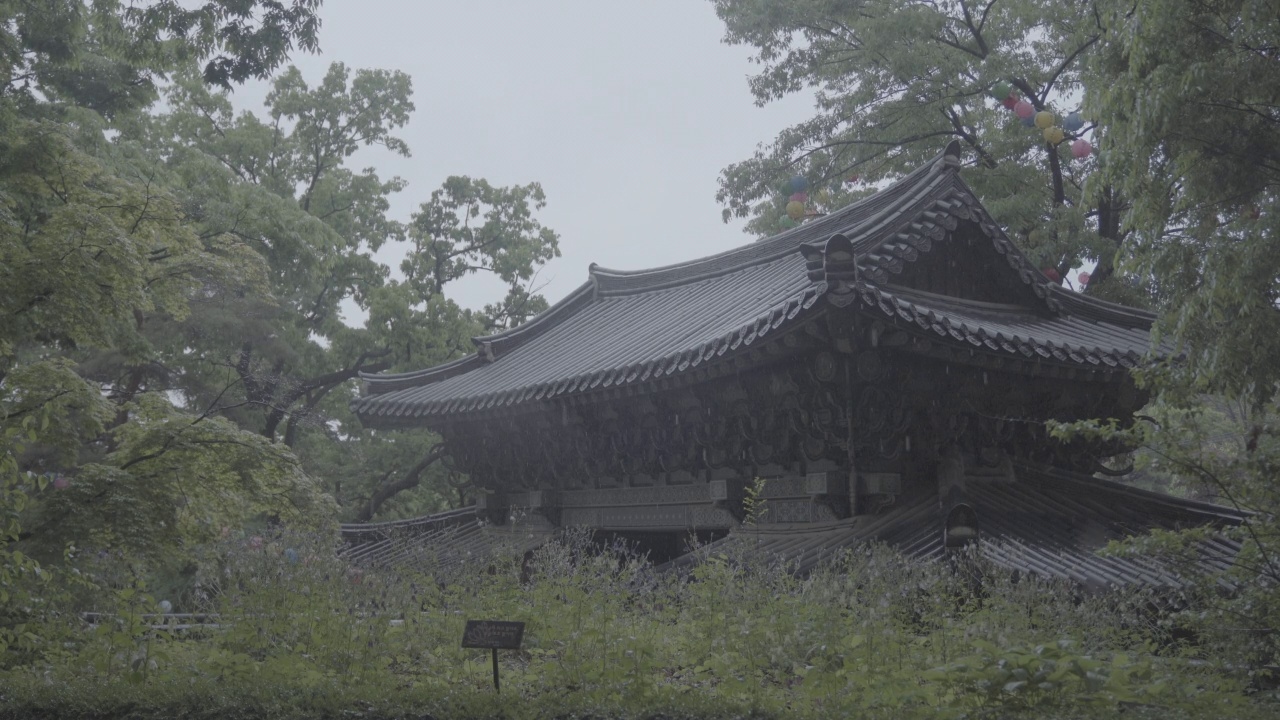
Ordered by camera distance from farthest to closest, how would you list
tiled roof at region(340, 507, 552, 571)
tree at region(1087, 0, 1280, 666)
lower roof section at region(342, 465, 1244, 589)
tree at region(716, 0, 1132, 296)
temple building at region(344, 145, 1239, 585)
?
tree at region(716, 0, 1132, 296)
tiled roof at region(340, 507, 552, 571)
temple building at region(344, 145, 1239, 585)
lower roof section at region(342, 465, 1244, 589)
tree at region(1087, 0, 1280, 666)

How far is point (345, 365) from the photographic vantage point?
82.2 ft

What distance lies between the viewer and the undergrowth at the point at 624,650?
4512mm

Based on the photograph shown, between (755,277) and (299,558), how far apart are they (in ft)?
23.2

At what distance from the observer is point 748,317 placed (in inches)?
400

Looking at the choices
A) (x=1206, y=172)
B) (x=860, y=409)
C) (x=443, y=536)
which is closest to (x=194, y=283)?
(x=443, y=536)

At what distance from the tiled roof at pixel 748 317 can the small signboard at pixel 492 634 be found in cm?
329

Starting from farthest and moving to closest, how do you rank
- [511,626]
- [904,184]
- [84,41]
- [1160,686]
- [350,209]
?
[350,209] → [84,41] → [904,184] → [511,626] → [1160,686]

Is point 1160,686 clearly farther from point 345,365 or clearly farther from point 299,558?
point 345,365

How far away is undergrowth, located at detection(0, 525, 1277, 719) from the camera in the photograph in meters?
4.51

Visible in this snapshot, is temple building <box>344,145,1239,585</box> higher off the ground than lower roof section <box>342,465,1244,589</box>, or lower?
higher

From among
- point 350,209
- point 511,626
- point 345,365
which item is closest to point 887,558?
point 511,626

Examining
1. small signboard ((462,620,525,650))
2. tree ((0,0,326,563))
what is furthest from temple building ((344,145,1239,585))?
small signboard ((462,620,525,650))

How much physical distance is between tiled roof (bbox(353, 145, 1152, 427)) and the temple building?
33mm

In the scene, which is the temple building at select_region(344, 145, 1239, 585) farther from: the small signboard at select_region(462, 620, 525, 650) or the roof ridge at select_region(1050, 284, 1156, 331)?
the small signboard at select_region(462, 620, 525, 650)
